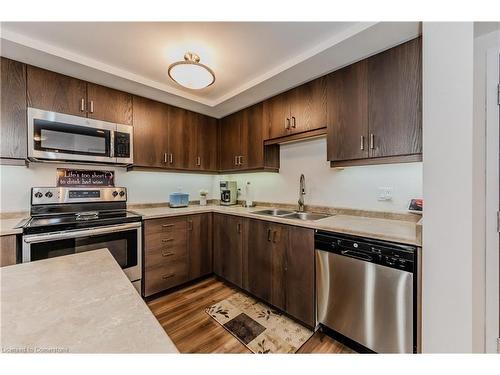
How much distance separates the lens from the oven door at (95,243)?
1574 mm

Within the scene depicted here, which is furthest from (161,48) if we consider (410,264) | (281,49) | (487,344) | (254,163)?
(487,344)

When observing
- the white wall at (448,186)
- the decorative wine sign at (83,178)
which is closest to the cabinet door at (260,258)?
the white wall at (448,186)

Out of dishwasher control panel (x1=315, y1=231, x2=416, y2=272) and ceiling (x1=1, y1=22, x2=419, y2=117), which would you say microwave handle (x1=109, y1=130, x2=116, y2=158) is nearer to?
ceiling (x1=1, y1=22, x2=419, y2=117)

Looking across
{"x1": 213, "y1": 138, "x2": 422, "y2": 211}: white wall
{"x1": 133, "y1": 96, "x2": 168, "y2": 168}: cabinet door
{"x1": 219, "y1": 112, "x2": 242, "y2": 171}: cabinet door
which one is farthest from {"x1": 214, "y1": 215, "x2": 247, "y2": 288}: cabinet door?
{"x1": 133, "y1": 96, "x2": 168, "y2": 168}: cabinet door

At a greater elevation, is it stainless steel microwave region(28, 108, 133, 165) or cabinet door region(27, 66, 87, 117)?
cabinet door region(27, 66, 87, 117)

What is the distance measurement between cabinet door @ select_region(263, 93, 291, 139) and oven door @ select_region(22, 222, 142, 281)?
5.80ft

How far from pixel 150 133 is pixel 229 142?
3.37 ft

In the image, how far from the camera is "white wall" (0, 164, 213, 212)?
1.94 metres

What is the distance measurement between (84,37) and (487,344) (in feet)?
11.2

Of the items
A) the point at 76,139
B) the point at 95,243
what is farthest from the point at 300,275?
the point at 76,139

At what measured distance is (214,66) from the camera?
1.95m

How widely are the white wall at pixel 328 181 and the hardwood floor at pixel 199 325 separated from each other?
122 centimetres

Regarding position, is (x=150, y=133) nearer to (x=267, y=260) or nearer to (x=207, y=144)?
(x=207, y=144)

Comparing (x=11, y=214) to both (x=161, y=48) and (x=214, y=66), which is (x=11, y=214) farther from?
(x=214, y=66)
